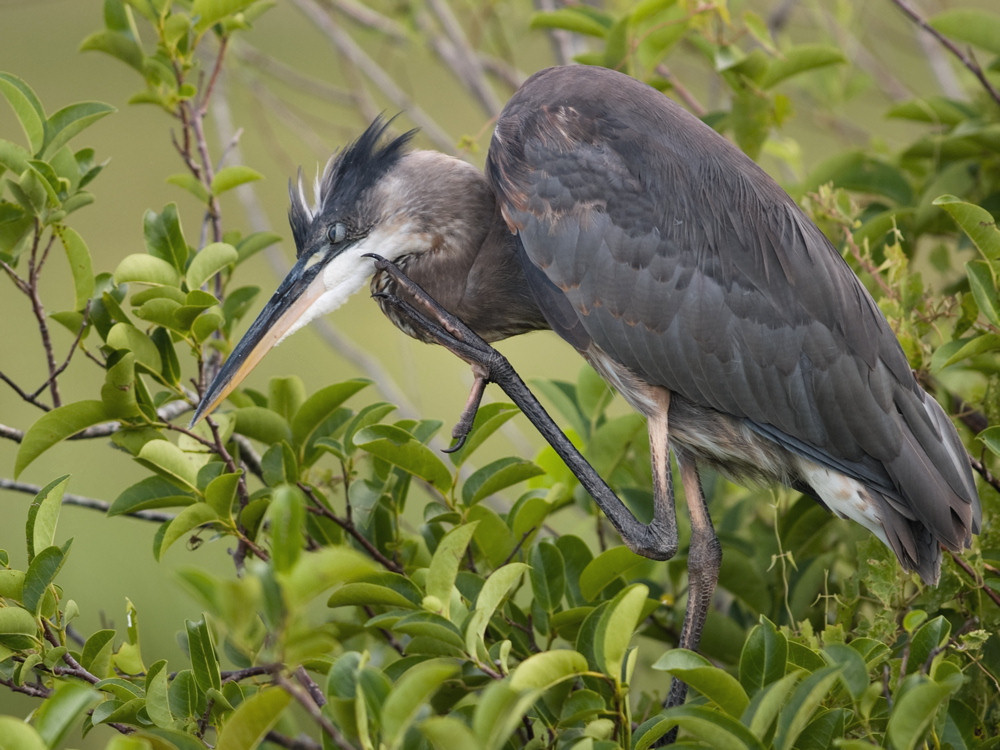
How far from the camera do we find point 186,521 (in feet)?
6.23

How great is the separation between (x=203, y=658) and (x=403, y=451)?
58cm

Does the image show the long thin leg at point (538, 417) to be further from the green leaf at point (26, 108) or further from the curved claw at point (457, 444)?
the green leaf at point (26, 108)

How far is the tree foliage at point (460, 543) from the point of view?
1388 millimetres

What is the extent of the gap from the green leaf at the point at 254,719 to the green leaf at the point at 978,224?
1450mm

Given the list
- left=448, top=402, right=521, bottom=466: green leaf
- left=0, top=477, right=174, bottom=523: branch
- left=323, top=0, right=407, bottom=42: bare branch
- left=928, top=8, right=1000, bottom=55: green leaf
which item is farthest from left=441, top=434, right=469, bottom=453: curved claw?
left=323, top=0, right=407, bottom=42: bare branch

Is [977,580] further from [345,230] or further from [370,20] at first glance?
[370,20]

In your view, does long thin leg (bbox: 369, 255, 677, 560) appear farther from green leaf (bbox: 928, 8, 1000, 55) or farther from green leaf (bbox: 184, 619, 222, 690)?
green leaf (bbox: 928, 8, 1000, 55)

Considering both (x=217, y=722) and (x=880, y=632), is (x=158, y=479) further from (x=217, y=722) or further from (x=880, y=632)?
(x=880, y=632)

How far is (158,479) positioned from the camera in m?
2.07

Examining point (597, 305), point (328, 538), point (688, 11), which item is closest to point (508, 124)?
point (597, 305)

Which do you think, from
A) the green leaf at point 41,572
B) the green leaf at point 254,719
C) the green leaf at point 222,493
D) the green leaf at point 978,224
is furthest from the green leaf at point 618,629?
the green leaf at point 978,224

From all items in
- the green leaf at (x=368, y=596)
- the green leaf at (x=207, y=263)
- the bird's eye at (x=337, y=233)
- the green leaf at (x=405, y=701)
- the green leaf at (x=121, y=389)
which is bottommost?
the green leaf at (x=368, y=596)

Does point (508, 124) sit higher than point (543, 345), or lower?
higher

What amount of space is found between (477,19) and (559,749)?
2.85 metres
